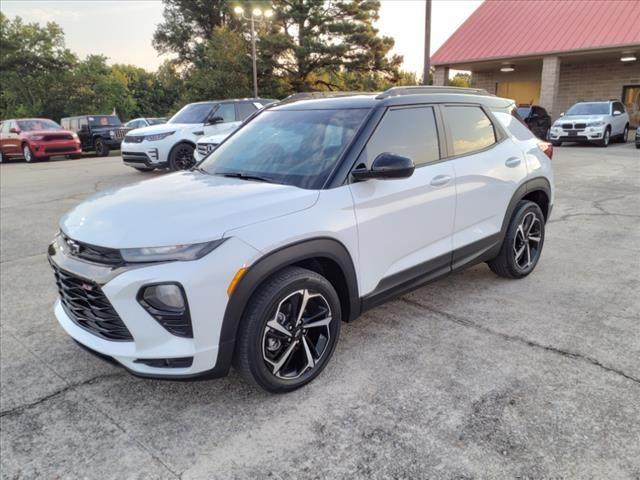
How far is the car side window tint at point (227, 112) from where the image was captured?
11.4 meters

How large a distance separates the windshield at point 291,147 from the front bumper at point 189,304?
83 cm

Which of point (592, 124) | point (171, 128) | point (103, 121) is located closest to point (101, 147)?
point (103, 121)

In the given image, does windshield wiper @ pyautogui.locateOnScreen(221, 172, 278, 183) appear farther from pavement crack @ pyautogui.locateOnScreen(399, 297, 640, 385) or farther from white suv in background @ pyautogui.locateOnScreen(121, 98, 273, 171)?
white suv in background @ pyautogui.locateOnScreen(121, 98, 273, 171)

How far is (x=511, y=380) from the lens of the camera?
2.89 m

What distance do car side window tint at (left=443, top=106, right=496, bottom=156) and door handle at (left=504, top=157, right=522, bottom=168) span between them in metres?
0.22

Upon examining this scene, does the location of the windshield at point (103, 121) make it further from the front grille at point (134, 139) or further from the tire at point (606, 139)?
the tire at point (606, 139)

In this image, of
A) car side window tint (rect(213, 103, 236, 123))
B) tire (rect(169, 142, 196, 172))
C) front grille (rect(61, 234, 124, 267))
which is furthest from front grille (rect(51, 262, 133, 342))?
car side window tint (rect(213, 103, 236, 123))

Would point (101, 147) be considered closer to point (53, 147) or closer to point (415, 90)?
point (53, 147)

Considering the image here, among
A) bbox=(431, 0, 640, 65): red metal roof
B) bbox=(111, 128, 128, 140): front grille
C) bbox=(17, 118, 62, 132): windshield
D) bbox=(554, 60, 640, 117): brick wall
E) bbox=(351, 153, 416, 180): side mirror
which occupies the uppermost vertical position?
bbox=(431, 0, 640, 65): red metal roof

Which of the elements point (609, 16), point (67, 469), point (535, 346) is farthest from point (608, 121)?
point (67, 469)

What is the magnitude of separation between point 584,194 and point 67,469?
906cm

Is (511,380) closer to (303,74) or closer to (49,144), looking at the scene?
(49,144)

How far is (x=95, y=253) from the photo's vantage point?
249 centimetres

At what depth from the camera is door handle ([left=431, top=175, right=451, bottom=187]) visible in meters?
3.45
